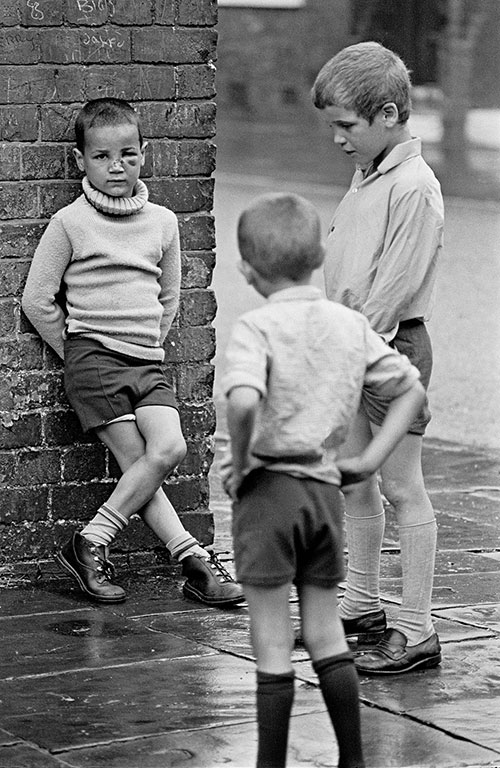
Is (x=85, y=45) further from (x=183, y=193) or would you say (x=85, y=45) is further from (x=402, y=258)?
(x=402, y=258)

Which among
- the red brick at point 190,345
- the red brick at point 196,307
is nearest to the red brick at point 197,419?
the red brick at point 190,345

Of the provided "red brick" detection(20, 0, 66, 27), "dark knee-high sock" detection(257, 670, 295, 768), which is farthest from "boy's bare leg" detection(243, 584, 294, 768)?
"red brick" detection(20, 0, 66, 27)

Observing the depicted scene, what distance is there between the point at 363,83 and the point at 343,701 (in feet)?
5.86

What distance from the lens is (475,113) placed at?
26328mm

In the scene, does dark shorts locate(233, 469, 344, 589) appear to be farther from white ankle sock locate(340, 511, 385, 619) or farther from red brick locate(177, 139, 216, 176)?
red brick locate(177, 139, 216, 176)

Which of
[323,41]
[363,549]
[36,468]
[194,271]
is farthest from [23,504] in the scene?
[323,41]

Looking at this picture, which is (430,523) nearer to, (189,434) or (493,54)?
(189,434)

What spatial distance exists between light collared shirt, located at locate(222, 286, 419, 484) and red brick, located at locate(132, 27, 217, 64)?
2114 millimetres

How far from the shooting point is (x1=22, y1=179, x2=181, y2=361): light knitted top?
503cm

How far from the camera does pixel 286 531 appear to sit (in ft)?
11.0

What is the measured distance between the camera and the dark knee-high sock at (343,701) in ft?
11.1

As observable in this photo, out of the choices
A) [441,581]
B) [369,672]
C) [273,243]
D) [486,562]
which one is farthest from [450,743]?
[486,562]

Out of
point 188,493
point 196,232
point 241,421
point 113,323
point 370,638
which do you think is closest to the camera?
point 241,421

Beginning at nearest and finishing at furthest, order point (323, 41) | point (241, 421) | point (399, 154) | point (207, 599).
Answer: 1. point (241, 421)
2. point (399, 154)
3. point (207, 599)
4. point (323, 41)
